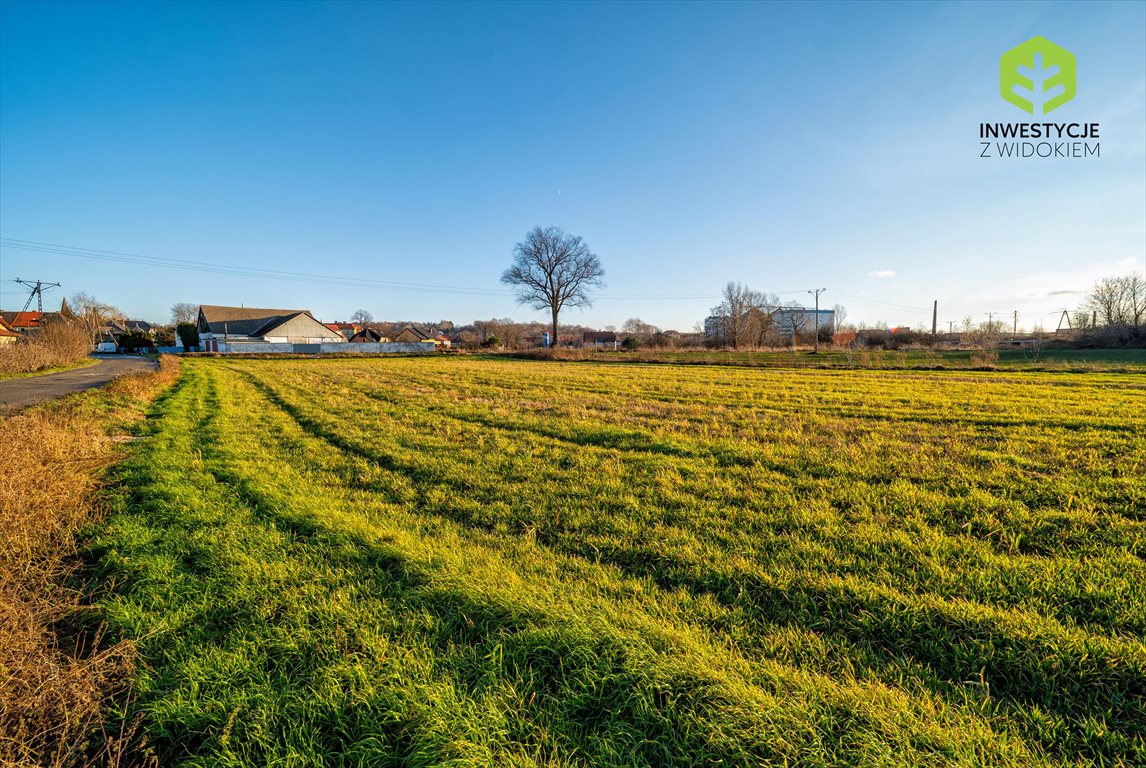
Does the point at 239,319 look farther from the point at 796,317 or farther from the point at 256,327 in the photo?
the point at 796,317

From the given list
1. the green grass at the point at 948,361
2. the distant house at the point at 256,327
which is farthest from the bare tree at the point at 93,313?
the green grass at the point at 948,361

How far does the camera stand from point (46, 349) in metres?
27.0

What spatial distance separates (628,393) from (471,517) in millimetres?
10893

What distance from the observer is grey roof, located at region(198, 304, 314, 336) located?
70.1 meters

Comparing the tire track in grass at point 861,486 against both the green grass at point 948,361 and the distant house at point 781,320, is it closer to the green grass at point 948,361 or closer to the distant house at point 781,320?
the green grass at point 948,361

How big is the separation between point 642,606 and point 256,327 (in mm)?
85551

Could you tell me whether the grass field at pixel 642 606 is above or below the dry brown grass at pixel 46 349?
below

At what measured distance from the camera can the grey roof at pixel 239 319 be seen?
2761 inches

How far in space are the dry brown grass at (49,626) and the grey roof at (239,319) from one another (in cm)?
7567

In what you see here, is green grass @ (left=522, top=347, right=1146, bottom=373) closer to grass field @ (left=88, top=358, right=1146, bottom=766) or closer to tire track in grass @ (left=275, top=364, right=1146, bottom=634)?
grass field @ (left=88, top=358, right=1146, bottom=766)

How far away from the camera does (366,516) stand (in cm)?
486

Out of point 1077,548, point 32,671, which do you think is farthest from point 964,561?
point 32,671

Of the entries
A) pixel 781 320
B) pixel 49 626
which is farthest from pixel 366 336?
pixel 49 626

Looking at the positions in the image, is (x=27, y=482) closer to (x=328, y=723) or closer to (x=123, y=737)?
(x=123, y=737)
